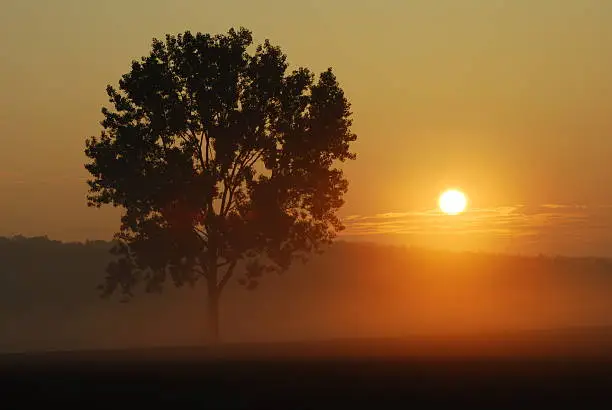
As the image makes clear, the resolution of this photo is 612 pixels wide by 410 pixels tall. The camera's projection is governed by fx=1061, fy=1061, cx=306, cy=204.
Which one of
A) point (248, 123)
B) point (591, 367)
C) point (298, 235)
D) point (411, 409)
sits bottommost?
point (411, 409)

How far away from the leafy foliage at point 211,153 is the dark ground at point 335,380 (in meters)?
16.7

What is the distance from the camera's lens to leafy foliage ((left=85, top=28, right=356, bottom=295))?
66.1m

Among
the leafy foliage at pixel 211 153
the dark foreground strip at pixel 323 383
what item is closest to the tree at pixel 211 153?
the leafy foliage at pixel 211 153

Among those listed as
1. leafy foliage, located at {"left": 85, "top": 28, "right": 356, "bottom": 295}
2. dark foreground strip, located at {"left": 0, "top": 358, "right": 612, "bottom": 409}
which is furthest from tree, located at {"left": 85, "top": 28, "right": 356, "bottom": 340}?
dark foreground strip, located at {"left": 0, "top": 358, "right": 612, "bottom": 409}

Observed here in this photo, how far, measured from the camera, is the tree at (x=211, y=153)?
6606 cm

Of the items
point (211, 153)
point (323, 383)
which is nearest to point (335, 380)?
point (323, 383)

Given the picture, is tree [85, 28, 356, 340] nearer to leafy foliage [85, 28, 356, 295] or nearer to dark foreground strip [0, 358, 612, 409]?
leafy foliage [85, 28, 356, 295]

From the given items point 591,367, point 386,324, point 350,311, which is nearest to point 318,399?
point 591,367

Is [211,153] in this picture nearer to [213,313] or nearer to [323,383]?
[213,313]

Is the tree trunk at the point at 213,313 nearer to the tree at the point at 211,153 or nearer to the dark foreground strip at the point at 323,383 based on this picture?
the tree at the point at 211,153

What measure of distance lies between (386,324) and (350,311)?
34.6 meters

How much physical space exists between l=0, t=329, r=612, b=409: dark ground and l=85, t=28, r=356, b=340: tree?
16.6 metres

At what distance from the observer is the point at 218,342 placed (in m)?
70.4

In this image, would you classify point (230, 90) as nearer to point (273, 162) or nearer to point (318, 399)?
point (273, 162)
